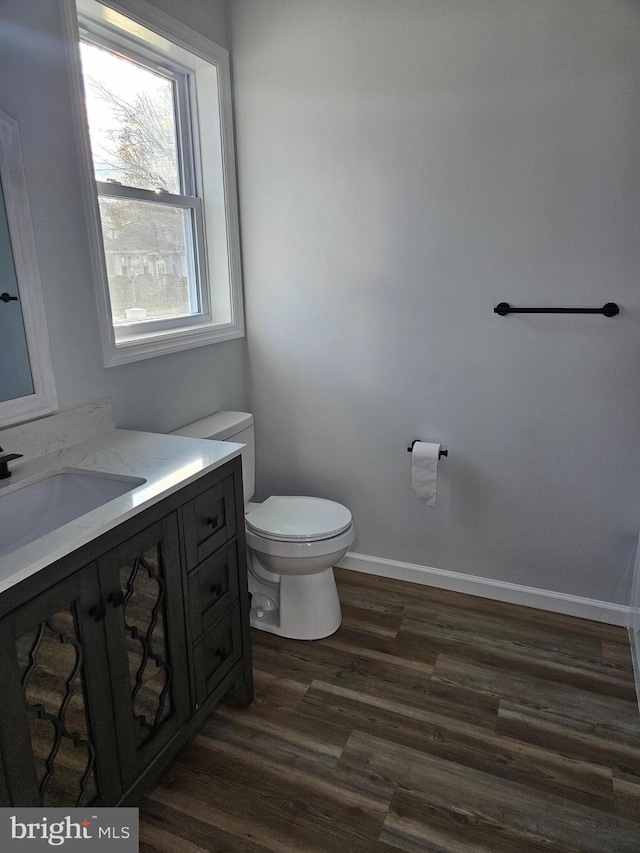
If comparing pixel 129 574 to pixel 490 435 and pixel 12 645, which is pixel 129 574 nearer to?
pixel 12 645

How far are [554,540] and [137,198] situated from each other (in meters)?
2.06

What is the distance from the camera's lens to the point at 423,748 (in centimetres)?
176

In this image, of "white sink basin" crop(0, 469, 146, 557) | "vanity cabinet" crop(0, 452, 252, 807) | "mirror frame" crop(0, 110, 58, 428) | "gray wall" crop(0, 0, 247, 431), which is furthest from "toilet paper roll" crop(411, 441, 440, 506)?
"mirror frame" crop(0, 110, 58, 428)

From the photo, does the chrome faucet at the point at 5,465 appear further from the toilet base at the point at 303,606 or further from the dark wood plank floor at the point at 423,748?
the toilet base at the point at 303,606

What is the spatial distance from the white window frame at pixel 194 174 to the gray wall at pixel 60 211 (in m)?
0.04

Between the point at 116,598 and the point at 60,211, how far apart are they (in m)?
1.12

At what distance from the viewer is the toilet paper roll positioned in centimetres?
235

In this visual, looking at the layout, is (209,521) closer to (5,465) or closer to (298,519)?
(5,465)

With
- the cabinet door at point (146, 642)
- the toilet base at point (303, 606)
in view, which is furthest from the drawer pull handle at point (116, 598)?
the toilet base at point (303, 606)

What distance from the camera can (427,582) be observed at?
8.57ft

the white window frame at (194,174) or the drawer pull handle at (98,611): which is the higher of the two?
the white window frame at (194,174)

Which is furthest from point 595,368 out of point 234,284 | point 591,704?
point 234,284

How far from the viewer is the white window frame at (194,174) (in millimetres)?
1774

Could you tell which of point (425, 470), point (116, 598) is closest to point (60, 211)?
point (116, 598)
